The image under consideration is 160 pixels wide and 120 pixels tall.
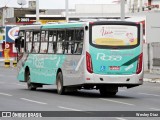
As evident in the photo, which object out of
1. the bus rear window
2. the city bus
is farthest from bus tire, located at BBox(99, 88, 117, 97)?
the bus rear window

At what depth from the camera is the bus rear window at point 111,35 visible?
25.9 metres

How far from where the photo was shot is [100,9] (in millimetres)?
108062

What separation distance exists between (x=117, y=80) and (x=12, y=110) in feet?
23.3

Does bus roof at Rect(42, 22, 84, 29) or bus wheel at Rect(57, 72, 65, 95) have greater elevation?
bus roof at Rect(42, 22, 84, 29)

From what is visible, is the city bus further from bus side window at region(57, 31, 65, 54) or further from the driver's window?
the driver's window

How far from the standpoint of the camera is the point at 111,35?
25.9 meters

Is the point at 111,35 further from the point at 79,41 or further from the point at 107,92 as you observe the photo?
the point at 107,92

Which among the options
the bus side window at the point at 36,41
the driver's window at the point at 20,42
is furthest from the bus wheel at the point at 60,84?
the driver's window at the point at 20,42

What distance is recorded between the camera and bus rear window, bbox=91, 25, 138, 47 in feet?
84.9

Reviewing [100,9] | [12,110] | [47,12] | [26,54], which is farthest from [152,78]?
[47,12]

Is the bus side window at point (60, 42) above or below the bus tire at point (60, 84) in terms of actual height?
above

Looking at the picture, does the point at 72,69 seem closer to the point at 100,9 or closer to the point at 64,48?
the point at 64,48

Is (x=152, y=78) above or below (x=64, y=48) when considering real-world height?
below

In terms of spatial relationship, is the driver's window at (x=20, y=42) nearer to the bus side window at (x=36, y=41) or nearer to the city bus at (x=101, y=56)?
the bus side window at (x=36, y=41)
